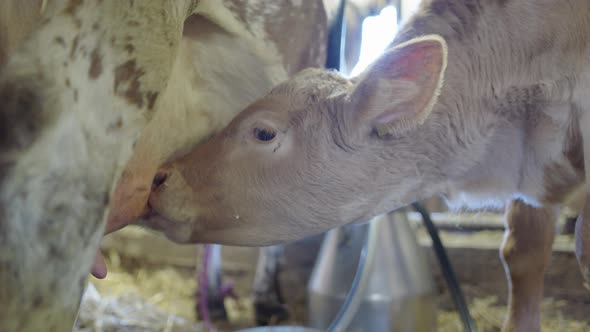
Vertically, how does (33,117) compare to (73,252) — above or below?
above

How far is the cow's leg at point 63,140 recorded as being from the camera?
0.69 m

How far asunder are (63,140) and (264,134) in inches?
20.3

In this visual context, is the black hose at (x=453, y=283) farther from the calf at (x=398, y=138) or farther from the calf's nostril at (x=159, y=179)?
the calf's nostril at (x=159, y=179)

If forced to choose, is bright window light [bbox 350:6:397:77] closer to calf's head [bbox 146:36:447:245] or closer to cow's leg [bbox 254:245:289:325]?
calf's head [bbox 146:36:447:245]

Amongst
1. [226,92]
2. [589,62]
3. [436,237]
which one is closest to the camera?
[589,62]

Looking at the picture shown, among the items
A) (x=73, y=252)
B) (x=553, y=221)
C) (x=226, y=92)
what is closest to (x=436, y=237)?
(x=553, y=221)

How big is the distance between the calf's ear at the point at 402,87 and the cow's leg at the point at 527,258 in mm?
575

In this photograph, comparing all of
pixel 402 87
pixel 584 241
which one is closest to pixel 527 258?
pixel 584 241

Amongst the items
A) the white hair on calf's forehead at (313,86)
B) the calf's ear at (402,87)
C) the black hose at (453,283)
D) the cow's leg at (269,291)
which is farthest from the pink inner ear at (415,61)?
the cow's leg at (269,291)

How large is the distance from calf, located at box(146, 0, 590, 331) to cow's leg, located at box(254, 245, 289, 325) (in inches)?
51.0

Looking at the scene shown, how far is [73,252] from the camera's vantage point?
2.40 feet

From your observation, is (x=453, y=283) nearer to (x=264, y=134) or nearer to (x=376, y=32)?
(x=264, y=134)

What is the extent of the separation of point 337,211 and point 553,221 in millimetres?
676

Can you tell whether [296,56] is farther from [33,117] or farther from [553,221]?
[33,117]
